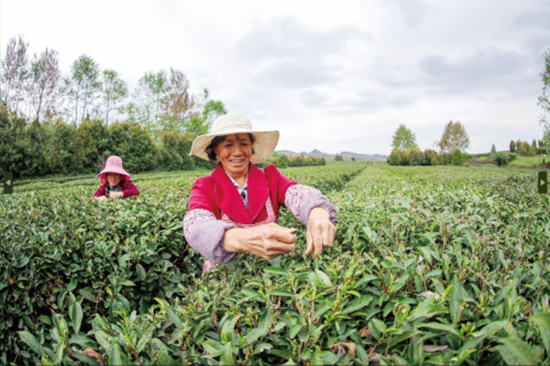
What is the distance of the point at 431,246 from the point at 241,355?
115 cm

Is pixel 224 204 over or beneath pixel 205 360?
over

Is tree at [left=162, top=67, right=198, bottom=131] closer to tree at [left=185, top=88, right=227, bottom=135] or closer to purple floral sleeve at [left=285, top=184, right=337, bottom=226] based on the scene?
tree at [left=185, top=88, right=227, bottom=135]

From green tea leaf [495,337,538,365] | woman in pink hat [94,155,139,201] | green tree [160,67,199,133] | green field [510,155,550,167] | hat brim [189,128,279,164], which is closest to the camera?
green tea leaf [495,337,538,365]

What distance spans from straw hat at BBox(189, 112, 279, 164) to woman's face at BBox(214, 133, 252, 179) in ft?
0.27

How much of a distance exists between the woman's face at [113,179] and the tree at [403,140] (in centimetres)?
6989

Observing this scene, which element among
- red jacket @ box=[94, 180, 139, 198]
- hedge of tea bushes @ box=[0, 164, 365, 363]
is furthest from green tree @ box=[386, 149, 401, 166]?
hedge of tea bushes @ box=[0, 164, 365, 363]

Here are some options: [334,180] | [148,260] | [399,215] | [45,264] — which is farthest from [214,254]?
[334,180]

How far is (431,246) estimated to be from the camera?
5.18ft

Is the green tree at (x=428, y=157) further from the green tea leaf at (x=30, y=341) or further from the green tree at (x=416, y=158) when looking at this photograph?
the green tea leaf at (x=30, y=341)

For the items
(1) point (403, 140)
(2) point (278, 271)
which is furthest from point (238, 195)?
(1) point (403, 140)

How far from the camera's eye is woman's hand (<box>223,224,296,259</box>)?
1.33 metres

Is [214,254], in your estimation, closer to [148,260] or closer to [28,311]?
[148,260]

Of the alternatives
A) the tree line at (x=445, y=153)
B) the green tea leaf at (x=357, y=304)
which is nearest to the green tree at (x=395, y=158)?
the tree line at (x=445, y=153)

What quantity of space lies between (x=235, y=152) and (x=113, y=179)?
11.2 feet
